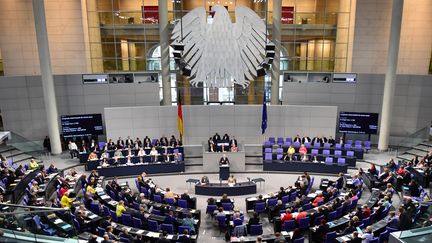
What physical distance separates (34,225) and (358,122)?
20.8 metres

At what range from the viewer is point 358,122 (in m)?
23.3

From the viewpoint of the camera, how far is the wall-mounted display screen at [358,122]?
2305cm

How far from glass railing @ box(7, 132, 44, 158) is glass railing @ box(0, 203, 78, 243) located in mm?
16839

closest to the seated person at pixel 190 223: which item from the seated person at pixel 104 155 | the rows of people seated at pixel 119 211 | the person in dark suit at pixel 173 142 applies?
the rows of people seated at pixel 119 211

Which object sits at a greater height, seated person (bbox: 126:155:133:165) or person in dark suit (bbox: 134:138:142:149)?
person in dark suit (bbox: 134:138:142:149)

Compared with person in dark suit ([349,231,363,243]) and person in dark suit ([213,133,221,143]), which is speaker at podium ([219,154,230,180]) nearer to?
person in dark suit ([213,133,221,143])

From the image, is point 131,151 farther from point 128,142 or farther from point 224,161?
point 224,161

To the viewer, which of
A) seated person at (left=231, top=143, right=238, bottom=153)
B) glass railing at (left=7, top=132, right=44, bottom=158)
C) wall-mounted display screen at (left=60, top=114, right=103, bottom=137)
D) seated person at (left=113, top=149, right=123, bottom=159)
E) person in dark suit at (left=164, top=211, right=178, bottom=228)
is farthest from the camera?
wall-mounted display screen at (left=60, top=114, right=103, bottom=137)

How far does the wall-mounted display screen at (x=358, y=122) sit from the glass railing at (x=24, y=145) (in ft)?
66.3

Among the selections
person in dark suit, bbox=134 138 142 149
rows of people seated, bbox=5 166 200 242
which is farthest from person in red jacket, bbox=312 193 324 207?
person in dark suit, bbox=134 138 142 149

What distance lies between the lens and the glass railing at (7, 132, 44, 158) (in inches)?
899

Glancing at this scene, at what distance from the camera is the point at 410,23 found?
82.0ft

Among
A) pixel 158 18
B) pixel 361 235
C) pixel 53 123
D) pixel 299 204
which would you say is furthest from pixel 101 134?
pixel 361 235

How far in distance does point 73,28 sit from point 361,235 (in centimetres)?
2342
